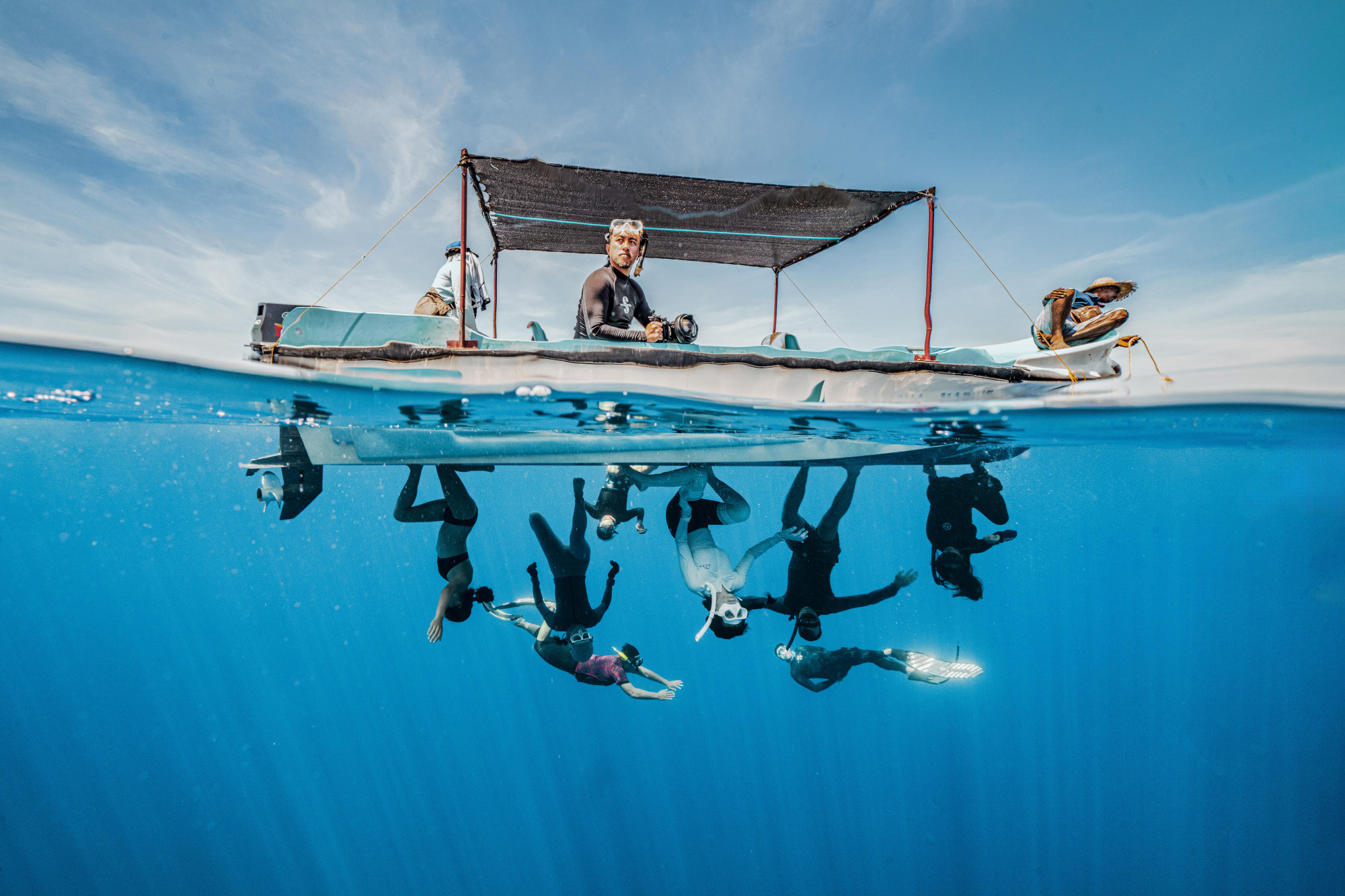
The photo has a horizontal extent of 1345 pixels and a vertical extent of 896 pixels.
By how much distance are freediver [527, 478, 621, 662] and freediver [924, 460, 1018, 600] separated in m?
4.54

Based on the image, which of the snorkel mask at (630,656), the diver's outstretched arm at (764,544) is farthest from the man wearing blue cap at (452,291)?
the snorkel mask at (630,656)

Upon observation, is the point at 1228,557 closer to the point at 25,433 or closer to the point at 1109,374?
the point at 1109,374

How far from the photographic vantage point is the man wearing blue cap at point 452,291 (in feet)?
16.7

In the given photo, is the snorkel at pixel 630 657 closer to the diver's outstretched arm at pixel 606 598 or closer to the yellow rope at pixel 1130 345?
the diver's outstretched arm at pixel 606 598

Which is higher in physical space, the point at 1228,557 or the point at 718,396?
the point at 718,396

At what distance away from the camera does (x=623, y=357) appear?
4.82 metres

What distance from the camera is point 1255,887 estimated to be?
24016 millimetres

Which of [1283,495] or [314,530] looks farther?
[314,530]

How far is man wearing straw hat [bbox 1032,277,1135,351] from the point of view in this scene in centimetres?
471

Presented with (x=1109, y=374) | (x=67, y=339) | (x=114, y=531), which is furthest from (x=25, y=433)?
(x=114, y=531)

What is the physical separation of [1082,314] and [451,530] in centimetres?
732

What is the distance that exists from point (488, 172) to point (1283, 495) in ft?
78.3

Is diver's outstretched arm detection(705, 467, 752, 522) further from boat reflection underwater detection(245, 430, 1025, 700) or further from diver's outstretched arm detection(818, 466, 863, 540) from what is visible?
diver's outstretched arm detection(818, 466, 863, 540)

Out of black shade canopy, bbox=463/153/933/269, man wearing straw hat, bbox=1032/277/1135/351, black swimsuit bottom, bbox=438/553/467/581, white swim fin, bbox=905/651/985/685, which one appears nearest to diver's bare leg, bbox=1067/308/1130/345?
man wearing straw hat, bbox=1032/277/1135/351
